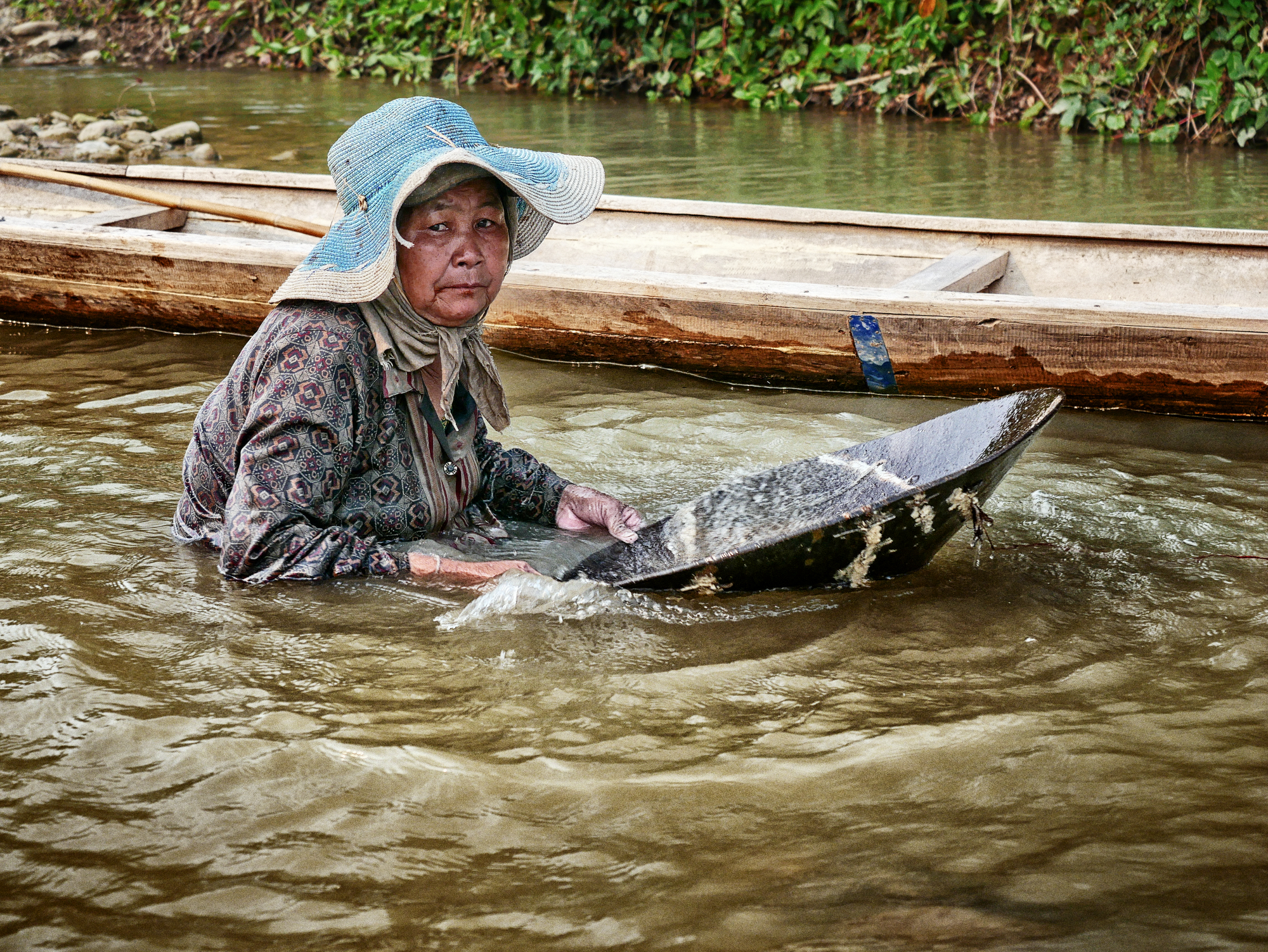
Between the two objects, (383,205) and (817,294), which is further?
(817,294)

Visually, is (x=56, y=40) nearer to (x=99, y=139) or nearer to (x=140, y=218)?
(x=99, y=139)

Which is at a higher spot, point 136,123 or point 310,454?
point 136,123

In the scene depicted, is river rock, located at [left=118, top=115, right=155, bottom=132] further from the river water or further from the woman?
the woman

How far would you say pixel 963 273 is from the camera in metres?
4.65

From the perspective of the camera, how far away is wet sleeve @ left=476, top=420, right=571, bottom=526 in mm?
3062

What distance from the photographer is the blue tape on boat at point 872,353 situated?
428cm

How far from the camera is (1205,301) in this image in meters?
4.69

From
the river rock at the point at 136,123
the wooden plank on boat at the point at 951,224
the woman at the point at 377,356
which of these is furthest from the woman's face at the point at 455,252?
the river rock at the point at 136,123

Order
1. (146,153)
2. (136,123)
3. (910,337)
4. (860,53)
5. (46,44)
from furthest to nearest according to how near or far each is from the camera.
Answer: (46,44) < (860,53) < (136,123) < (146,153) < (910,337)

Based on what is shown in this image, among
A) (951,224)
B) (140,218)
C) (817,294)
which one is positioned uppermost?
(140,218)

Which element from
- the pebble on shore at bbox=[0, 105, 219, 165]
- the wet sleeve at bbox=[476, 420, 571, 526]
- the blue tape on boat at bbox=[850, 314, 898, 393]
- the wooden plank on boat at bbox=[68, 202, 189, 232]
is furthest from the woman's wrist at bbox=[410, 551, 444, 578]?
the pebble on shore at bbox=[0, 105, 219, 165]

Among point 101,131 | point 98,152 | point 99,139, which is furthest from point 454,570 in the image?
point 101,131

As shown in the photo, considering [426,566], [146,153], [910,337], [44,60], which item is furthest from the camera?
[44,60]

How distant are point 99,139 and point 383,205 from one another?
8.97m
